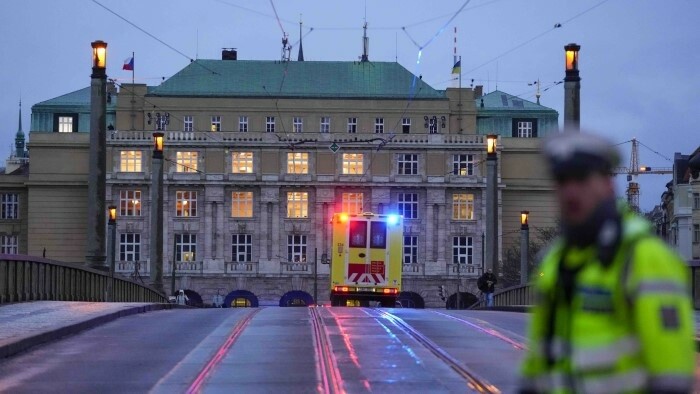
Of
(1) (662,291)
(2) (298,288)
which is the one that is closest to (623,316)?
(1) (662,291)

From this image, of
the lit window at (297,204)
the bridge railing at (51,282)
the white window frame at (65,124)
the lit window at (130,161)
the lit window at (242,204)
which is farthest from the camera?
the white window frame at (65,124)

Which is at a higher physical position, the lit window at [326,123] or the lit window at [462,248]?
the lit window at [326,123]

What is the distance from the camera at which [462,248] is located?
110000mm

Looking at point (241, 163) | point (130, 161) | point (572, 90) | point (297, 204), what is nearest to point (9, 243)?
point (130, 161)

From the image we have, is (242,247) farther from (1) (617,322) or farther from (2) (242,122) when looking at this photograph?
(1) (617,322)

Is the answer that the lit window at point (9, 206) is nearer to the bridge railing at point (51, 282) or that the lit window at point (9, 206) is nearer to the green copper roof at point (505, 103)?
the green copper roof at point (505, 103)

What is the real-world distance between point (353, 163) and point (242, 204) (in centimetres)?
919

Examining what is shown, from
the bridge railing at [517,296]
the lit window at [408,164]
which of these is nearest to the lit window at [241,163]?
the lit window at [408,164]

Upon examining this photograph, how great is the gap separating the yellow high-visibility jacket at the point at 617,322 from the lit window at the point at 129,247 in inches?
4128

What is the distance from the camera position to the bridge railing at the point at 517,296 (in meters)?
44.2

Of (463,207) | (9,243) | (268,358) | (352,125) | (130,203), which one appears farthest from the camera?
(9,243)

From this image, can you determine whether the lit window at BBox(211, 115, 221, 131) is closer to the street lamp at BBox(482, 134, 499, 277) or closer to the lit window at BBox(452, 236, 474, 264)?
the lit window at BBox(452, 236, 474, 264)

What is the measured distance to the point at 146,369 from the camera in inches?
662

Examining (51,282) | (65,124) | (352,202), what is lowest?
(51,282)
